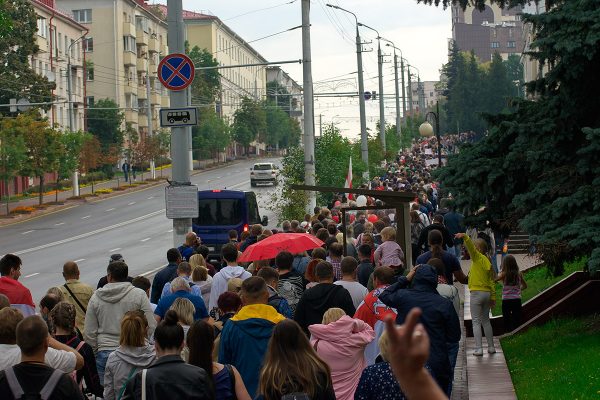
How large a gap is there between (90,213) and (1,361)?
58655 mm

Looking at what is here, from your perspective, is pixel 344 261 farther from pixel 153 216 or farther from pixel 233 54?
pixel 233 54

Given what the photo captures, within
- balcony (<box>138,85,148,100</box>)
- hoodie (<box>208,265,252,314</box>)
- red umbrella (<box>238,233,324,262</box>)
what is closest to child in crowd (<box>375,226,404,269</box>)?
red umbrella (<box>238,233,324,262</box>)

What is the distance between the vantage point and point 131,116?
114812mm

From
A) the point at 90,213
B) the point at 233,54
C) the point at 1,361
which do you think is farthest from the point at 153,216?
the point at 233,54

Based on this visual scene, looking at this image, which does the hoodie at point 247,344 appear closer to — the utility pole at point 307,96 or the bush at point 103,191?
the utility pole at point 307,96

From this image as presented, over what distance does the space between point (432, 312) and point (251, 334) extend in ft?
6.03

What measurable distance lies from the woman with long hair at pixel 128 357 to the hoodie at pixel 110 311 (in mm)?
2402

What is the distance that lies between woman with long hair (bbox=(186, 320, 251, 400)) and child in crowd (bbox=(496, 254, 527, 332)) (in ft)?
30.3

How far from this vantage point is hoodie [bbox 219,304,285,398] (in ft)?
29.4

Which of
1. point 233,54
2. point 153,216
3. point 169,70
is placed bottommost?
point 153,216

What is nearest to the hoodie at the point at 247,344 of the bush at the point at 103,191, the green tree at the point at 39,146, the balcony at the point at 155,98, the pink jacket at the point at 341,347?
the pink jacket at the point at 341,347

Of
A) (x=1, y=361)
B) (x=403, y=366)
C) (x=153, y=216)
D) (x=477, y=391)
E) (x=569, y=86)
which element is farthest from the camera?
(x=153, y=216)

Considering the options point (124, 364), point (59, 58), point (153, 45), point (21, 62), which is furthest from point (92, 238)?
point (153, 45)

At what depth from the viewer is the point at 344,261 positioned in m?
12.5
